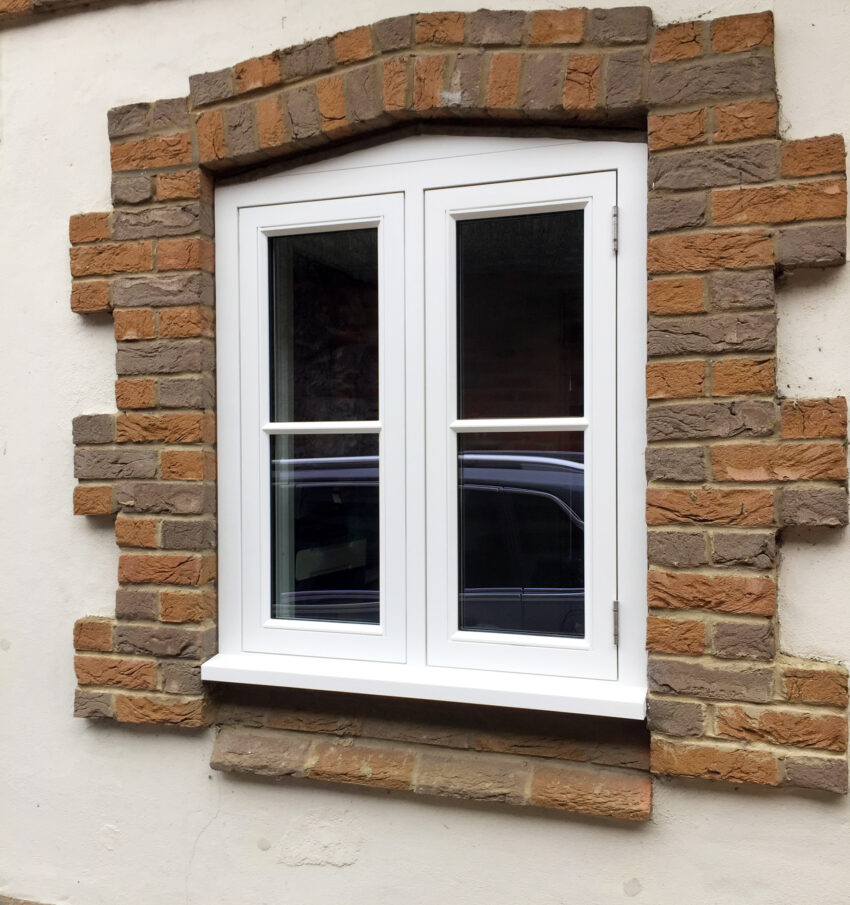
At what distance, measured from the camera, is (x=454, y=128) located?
7.25 feet

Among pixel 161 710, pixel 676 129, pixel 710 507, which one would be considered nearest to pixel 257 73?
pixel 676 129

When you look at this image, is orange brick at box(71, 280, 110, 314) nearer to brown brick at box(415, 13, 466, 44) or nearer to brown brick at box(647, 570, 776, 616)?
brown brick at box(415, 13, 466, 44)

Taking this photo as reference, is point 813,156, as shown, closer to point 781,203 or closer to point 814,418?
point 781,203

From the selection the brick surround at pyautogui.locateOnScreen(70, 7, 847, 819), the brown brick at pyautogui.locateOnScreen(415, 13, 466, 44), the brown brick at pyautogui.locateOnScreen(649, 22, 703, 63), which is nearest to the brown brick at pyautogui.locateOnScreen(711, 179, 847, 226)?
the brick surround at pyautogui.locateOnScreen(70, 7, 847, 819)

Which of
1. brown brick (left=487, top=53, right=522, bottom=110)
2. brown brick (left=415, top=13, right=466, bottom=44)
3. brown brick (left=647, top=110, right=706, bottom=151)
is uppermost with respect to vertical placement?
brown brick (left=415, top=13, right=466, bottom=44)

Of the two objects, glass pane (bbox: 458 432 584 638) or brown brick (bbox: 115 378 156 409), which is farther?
brown brick (bbox: 115 378 156 409)

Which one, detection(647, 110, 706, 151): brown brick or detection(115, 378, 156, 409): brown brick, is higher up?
detection(647, 110, 706, 151): brown brick

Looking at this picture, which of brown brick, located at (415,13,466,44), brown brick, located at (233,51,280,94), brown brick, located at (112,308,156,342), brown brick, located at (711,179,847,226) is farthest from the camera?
brown brick, located at (112,308,156,342)

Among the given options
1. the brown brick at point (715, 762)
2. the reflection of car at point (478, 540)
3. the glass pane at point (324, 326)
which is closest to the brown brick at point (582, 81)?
the glass pane at point (324, 326)

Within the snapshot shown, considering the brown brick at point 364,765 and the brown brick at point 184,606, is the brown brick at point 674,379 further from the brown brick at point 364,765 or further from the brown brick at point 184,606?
the brown brick at point 184,606

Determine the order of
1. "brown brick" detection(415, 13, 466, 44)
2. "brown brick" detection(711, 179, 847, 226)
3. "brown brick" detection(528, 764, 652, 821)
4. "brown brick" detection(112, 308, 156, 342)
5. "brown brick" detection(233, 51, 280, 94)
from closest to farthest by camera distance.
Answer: "brown brick" detection(711, 179, 847, 226) → "brown brick" detection(528, 764, 652, 821) → "brown brick" detection(415, 13, 466, 44) → "brown brick" detection(233, 51, 280, 94) → "brown brick" detection(112, 308, 156, 342)

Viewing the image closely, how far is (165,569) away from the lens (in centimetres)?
237

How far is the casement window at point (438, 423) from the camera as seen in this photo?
6.87 feet

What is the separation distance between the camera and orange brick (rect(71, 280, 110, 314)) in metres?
2.42
